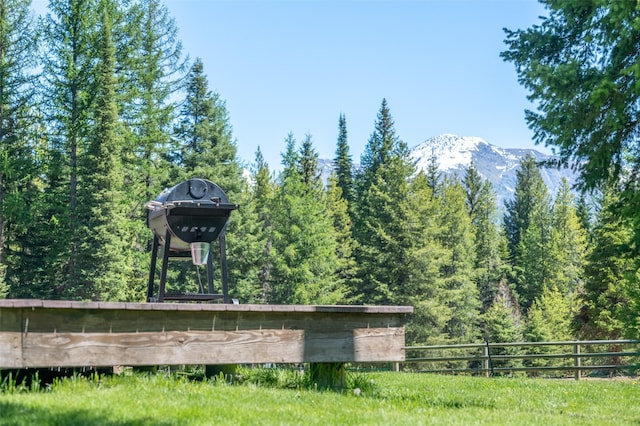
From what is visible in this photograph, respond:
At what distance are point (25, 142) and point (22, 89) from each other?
250cm

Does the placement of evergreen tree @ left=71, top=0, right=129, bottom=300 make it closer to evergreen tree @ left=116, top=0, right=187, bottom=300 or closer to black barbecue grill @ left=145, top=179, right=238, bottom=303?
evergreen tree @ left=116, top=0, right=187, bottom=300

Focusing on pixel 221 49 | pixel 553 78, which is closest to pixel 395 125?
pixel 221 49

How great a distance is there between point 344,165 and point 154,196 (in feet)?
95.3

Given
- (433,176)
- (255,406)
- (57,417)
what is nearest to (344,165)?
(433,176)

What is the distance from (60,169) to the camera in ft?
105

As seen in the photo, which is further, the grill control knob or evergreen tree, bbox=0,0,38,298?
evergreen tree, bbox=0,0,38,298

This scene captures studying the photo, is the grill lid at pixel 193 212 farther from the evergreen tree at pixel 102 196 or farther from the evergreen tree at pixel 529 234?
the evergreen tree at pixel 529 234

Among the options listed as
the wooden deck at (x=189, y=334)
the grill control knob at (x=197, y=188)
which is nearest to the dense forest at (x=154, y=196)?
the grill control knob at (x=197, y=188)

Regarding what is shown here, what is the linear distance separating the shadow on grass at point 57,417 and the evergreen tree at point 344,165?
179 feet

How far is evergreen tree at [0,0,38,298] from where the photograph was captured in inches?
1190

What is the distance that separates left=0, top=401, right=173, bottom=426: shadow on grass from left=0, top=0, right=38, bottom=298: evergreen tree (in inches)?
1001

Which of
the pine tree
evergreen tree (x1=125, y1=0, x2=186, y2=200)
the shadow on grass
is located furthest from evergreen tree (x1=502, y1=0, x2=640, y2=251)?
the pine tree

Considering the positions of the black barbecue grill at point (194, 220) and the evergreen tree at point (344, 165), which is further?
the evergreen tree at point (344, 165)

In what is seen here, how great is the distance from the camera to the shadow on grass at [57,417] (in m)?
5.40
